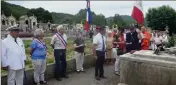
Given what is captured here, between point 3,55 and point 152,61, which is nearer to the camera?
point 3,55

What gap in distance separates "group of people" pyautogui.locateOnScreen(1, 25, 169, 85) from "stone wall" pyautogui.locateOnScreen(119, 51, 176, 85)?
654mm

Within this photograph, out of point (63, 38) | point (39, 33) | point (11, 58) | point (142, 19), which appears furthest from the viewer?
point (142, 19)

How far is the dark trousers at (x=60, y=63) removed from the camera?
8242 millimetres

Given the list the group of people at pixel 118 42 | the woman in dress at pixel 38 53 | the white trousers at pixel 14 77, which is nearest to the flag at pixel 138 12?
the group of people at pixel 118 42

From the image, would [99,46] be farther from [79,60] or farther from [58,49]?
[79,60]

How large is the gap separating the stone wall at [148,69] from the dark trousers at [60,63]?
222cm

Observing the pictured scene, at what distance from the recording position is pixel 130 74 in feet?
21.6

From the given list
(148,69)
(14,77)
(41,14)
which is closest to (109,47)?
(148,69)

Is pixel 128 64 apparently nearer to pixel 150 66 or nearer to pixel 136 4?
pixel 150 66

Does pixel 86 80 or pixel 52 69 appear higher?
pixel 52 69

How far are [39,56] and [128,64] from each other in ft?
7.55

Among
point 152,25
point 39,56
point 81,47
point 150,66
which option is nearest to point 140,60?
point 150,66

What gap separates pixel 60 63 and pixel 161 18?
5401cm

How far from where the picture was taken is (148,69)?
6.21 meters
